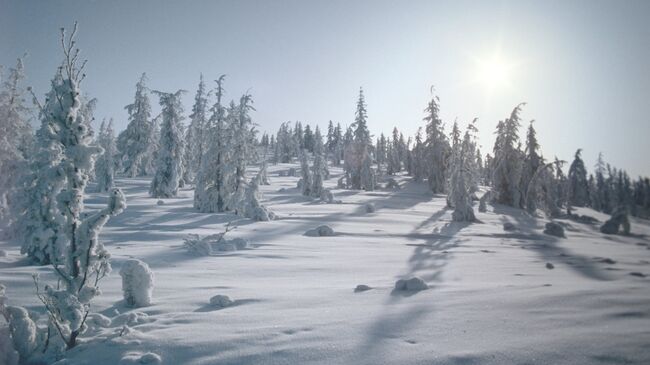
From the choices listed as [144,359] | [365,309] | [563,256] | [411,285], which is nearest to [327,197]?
[563,256]

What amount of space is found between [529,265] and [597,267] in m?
1.66

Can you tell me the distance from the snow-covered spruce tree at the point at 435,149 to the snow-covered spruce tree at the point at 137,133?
→ 3676 centimetres

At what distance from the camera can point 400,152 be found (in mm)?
86938

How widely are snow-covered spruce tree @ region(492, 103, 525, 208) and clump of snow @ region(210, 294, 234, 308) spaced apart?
3469 cm

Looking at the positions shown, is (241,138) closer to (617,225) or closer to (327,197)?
(327,197)

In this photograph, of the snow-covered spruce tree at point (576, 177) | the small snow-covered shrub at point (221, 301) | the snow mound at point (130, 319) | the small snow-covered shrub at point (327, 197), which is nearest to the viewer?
the snow mound at point (130, 319)

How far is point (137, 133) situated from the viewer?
47.8 m

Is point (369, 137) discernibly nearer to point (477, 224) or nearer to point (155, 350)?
point (477, 224)

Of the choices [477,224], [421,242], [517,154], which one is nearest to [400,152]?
[517,154]

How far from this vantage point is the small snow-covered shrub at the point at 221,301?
5.74m

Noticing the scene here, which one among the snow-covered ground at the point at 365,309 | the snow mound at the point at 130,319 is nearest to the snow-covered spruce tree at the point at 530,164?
the snow-covered ground at the point at 365,309

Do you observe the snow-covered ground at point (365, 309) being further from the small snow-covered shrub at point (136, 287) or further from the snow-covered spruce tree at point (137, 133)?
the snow-covered spruce tree at point (137, 133)

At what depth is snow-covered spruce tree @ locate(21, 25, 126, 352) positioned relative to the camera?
172 inches

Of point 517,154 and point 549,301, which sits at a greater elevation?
point 517,154
